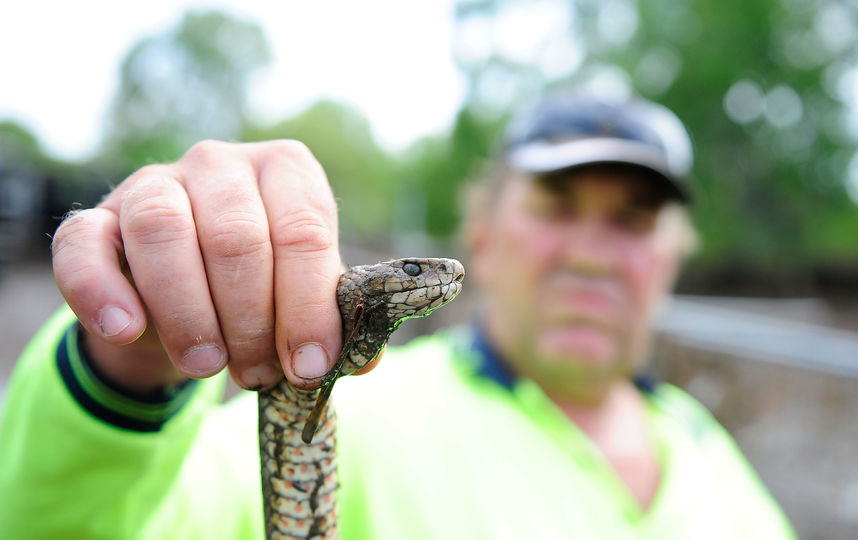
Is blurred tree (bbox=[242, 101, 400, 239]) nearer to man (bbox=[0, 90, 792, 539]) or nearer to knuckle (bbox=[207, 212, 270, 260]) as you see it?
man (bbox=[0, 90, 792, 539])

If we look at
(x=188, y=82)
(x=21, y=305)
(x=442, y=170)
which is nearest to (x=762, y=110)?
(x=442, y=170)

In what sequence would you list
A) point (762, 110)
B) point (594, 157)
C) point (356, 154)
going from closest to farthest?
point (594, 157)
point (762, 110)
point (356, 154)

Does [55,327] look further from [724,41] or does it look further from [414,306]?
[724,41]

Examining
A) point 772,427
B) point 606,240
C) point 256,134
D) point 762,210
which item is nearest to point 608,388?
point 606,240

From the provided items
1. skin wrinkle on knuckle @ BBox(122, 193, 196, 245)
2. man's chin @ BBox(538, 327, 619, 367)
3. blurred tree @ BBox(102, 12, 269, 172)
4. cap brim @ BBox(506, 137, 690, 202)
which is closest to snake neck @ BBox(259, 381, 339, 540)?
skin wrinkle on knuckle @ BBox(122, 193, 196, 245)

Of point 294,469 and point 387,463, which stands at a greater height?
point 294,469

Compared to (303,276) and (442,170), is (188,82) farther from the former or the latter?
(303,276)

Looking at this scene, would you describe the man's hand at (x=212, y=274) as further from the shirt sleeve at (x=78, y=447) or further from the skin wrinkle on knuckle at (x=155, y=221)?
the shirt sleeve at (x=78, y=447)
